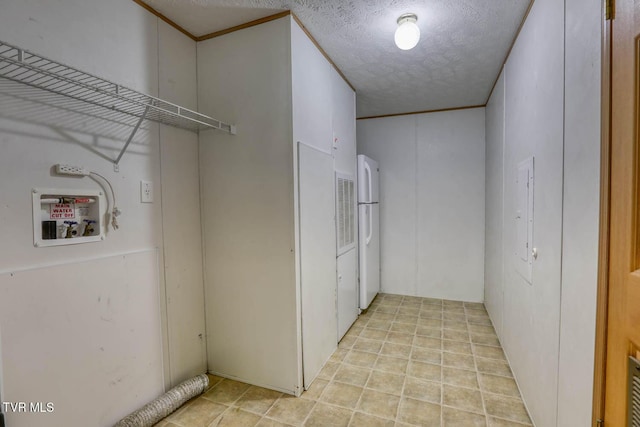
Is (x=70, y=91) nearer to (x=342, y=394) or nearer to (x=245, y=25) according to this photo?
(x=245, y=25)

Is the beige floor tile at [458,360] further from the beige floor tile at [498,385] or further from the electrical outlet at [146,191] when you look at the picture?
the electrical outlet at [146,191]

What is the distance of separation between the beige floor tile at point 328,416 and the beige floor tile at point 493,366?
1.18 m

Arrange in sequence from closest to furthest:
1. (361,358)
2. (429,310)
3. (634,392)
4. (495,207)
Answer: (634,392) < (361,358) < (495,207) < (429,310)

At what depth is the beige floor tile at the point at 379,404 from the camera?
1814 mm

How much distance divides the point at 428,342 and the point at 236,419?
1799 mm

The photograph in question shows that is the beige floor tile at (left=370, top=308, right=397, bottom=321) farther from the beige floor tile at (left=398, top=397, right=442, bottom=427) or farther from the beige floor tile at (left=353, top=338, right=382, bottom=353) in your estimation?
the beige floor tile at (left=398, top=397, right=442, bottom=427)

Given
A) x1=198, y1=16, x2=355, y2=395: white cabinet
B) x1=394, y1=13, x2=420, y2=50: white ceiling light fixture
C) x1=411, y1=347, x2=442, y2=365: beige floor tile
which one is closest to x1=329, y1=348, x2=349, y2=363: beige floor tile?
x1=198, y1=16, x2=355, y2=395: white cabinet

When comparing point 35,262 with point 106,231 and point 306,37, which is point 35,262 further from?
point 306,37

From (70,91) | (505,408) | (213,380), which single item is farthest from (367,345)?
(70,91)

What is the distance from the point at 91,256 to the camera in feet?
4.87

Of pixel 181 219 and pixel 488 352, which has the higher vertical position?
pixel 181 219

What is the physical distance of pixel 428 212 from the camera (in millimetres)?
3967

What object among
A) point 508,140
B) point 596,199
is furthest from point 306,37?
point 596,199

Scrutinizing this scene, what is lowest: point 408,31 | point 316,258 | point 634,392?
point 634,392
